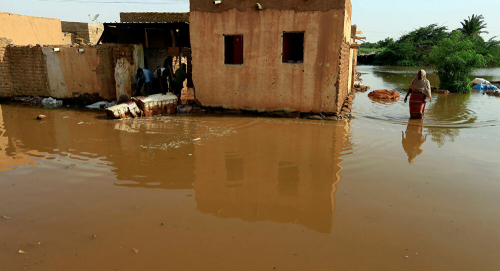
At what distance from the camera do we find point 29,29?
14.0 meters

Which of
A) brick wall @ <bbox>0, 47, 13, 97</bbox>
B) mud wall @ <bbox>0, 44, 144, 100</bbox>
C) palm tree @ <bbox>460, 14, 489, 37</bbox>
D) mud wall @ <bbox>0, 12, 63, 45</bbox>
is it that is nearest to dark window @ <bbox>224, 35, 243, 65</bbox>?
mud wall @ <bbox>0, 44, 144, 100</bbox>

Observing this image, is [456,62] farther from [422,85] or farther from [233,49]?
[233,49]

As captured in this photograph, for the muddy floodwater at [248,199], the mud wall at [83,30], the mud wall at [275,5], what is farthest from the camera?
the mud wall at [83,30]

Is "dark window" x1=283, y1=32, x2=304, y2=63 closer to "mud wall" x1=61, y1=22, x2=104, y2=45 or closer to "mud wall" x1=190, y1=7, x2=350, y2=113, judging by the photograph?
"mud wall" x1=190, y1=7, x2=350, y2=113

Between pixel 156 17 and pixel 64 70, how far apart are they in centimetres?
635

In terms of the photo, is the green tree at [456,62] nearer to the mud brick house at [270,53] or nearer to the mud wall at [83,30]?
the mud brick house at [270,53]

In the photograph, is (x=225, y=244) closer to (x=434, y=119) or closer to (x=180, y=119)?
(x=180, y=119)

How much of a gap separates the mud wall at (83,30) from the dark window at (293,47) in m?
10.9

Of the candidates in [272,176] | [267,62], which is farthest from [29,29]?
[272,176]

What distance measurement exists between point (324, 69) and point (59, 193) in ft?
22.4

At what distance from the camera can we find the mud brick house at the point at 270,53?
28.0 ft

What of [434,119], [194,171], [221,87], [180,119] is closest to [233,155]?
[194,171]

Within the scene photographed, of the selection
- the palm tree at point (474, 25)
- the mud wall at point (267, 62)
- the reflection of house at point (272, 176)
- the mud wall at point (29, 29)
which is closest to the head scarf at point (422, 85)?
the mud wall at point (267, 62)

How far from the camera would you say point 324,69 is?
28.6 feet
